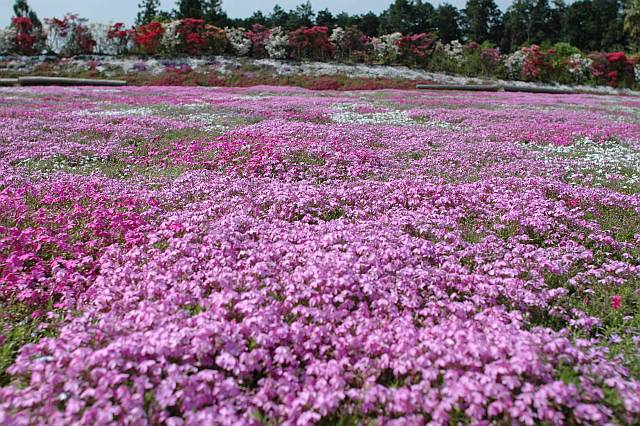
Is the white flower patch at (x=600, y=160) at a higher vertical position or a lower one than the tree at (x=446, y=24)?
lower

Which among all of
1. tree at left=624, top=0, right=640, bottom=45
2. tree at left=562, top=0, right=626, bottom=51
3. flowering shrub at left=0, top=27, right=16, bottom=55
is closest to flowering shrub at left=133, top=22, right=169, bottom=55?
→ flowering shrub at left=0, top=27, right=16, bottom=55

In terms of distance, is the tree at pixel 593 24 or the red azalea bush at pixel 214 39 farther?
the tree at pixel 593 24

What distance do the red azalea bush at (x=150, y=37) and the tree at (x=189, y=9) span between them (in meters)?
24.4

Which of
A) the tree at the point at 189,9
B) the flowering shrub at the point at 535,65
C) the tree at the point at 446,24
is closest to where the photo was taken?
the flowering shrub at the point at 535,65

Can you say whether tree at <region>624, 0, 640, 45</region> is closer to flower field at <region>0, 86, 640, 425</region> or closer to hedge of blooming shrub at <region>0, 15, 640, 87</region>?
hedge of blooming shrub at <region>0, 15, 640, 87</region>

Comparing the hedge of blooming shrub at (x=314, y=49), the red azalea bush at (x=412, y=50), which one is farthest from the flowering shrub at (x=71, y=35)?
the red azalea bush at (x=412, y=50)

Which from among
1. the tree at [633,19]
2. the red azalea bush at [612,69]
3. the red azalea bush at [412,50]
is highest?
the tree at [633,19]

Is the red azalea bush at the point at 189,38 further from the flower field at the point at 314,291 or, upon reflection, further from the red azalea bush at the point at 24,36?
the flower field at the point at 314,291

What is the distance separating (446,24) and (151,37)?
6030 cm

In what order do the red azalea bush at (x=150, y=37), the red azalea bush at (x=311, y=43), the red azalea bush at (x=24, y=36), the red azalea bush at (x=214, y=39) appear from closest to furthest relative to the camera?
the red azalea bush at (x=24, y=36) → the red azalea bush at (x=150, y=37) → the red azalea bush at (x=214, y=39) → the red azalea bush at (x=311, y=43)

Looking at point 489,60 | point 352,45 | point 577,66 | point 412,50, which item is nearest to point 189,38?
point 352,45

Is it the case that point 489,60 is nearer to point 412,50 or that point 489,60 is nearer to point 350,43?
point 412,50

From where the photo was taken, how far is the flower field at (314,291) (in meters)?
3.56

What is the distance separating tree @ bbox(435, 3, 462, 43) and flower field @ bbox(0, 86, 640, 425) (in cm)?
8890
